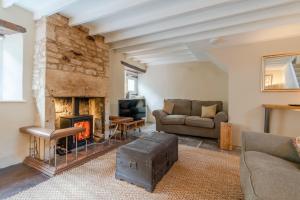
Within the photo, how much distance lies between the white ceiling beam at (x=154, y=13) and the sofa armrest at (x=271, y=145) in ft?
5.62

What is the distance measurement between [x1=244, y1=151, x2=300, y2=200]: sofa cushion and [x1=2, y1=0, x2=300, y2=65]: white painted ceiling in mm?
1880

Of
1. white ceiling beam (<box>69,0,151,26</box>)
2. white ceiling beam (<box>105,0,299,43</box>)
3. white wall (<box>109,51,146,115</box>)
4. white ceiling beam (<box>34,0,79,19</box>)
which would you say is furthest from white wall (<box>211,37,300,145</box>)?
white ceiling beam (<box>34,0,79,19</box>)

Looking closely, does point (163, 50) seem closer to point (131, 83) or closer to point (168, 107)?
point (168, 107)

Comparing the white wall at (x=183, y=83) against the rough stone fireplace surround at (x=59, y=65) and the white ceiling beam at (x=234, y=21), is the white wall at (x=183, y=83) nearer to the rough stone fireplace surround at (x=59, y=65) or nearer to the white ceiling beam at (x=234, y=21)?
the white ceiling beam at (x=234, y=21)

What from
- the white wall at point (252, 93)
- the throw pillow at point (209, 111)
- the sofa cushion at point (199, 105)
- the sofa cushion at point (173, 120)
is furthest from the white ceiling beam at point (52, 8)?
the sofa cushion at point (199, 105)

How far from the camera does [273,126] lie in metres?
3.20

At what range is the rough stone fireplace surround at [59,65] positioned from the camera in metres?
2.59

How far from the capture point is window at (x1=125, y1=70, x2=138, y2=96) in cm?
598

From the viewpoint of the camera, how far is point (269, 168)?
138cm

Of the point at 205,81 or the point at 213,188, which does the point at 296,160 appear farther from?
the point at 205,81

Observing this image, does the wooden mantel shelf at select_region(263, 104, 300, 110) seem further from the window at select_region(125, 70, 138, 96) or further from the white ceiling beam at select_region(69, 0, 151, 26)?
the window at select_region(125, 70, 138, 96)

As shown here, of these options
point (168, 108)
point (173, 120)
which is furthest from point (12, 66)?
point (168, 108)

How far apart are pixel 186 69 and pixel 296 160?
4.31 meters

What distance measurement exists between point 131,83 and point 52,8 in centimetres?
405
